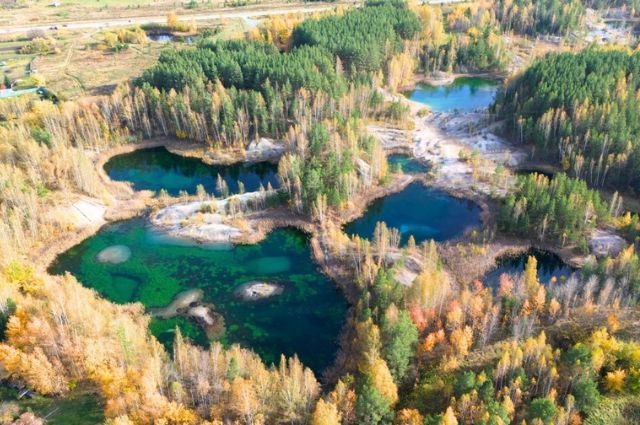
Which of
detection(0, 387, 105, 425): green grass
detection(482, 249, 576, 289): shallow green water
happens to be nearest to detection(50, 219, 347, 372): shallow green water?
detection(0, 387, 105, 425): green grass

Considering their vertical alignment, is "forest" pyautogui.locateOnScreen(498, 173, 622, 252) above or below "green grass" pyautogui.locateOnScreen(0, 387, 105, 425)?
above

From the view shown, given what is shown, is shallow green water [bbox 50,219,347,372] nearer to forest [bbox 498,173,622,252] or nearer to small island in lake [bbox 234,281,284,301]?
small island in lake [bbox 234,281,284,301]

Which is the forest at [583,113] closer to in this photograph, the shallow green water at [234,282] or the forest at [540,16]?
the shallow green water at [234,282]

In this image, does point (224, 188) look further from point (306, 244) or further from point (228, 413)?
point (228, 413)

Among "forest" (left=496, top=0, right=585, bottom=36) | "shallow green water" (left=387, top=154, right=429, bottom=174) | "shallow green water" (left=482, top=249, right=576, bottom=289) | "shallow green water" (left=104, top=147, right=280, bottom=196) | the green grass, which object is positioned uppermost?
"forest" (left=496, top=0, right=585, bottom=36)

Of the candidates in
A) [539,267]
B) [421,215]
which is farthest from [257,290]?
[539,267]

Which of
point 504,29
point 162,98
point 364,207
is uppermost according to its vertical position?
point 504,29

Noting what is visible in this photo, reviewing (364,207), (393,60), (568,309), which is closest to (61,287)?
(364,207)
